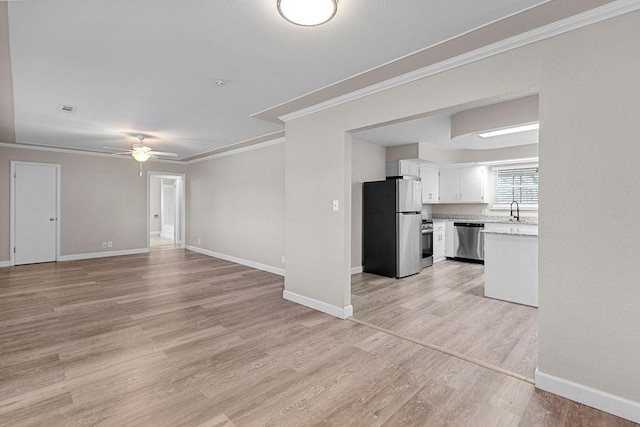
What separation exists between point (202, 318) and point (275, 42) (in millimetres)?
2922

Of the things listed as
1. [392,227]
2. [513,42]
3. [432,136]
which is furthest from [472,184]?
[513,42]

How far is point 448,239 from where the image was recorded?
7207 millimetres

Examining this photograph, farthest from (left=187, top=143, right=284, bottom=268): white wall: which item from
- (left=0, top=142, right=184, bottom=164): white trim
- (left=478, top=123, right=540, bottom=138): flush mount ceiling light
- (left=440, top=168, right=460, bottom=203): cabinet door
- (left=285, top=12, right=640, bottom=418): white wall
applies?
(left=440, top=168, right=460, bottom=203): cabinet door

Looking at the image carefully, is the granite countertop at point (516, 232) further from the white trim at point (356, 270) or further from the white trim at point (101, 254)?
the white trim at point (101, 254)

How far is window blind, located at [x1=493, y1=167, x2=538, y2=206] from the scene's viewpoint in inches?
260

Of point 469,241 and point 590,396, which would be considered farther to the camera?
point 469,241

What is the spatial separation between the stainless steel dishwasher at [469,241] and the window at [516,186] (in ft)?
2.67

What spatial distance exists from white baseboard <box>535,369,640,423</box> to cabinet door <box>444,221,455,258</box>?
5.18 meters

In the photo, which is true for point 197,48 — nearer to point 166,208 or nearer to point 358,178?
point 358,178

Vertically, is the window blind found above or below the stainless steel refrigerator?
above

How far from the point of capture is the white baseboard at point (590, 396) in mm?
1864

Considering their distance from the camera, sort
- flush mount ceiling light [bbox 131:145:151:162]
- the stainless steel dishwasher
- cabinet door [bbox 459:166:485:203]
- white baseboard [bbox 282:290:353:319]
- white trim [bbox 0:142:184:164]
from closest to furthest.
A: white baseboard [bbox 282:290:353:319]
flush mount ceiling light [bbox 131:145:151:162]
white trim [bbox 0:142:184:164]
the stainless steel dishwasher
cabinet door [bbox 459:166:485:203]

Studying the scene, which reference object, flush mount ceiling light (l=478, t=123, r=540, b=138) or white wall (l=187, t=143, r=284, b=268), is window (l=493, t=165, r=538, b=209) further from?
white wall (l=187, t=143, r=284, b=268)

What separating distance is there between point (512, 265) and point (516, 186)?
11.6 ft
